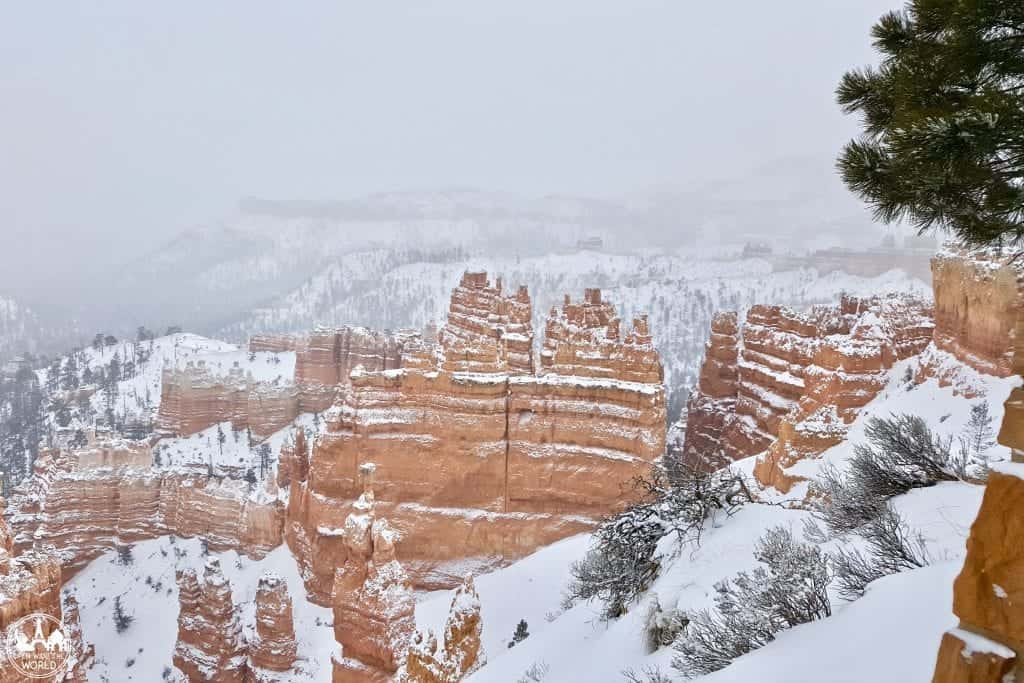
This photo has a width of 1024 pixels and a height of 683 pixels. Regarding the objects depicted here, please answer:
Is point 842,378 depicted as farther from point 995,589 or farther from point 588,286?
point 588,286

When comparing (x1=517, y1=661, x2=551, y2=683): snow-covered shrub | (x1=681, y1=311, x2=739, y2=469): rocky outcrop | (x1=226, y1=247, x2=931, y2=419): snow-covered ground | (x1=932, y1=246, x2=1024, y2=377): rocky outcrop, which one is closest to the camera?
(x1=517, y1=661, x2=551, y2=683): snow-covered shrub

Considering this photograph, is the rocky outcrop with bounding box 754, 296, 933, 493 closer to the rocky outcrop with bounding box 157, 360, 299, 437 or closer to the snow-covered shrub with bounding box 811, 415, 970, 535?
the snow-covered shrub with bounding box 811, 415, 970, 535

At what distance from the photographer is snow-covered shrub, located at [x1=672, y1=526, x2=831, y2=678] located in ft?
15.8

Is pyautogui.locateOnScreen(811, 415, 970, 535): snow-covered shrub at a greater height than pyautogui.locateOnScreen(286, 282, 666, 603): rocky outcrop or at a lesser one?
greater

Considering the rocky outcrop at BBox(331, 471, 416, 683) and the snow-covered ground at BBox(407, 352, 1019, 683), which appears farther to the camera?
the rocky outcrop at BBox(331, 471, 416, 683)

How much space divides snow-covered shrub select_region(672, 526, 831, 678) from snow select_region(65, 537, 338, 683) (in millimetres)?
13907

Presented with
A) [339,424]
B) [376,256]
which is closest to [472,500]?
[339,424]

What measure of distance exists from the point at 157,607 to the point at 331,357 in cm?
2948

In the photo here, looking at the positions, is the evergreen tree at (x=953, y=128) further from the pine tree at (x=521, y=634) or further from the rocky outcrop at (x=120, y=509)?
the rocky outcrop at (x=120, y=509)

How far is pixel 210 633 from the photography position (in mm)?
18469

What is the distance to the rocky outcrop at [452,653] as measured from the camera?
10266 mm

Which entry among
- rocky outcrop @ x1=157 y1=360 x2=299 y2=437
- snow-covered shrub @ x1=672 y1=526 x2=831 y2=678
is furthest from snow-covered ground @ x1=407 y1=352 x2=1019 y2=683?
rocky outcrop @ x1=157 y1=360 x2=299 y2=437

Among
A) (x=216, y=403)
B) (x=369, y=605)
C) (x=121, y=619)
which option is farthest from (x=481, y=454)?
(x=216, y=403)

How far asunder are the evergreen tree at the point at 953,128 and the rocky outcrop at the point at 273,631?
1691 cm
